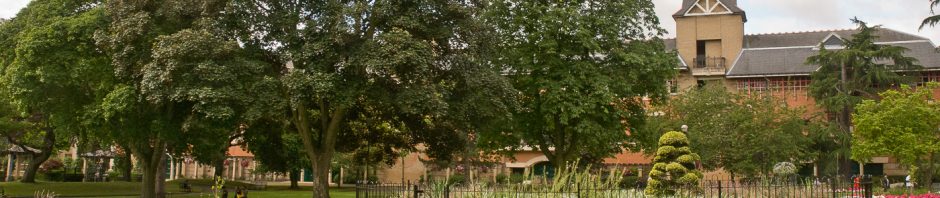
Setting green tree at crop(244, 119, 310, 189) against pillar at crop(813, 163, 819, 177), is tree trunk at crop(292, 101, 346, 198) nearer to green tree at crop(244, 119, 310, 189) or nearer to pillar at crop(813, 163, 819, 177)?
green tree at crop(244, 119, 310, 189)

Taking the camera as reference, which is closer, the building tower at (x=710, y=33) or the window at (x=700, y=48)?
the building tower at (x=710, y=33)

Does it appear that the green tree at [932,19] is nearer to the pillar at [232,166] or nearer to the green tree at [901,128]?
the green tree at [901,128]

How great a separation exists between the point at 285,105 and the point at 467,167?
23.3 m

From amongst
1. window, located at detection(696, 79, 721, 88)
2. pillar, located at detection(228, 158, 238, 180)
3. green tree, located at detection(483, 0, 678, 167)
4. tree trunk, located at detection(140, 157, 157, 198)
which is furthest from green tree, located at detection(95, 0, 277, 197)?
pillar, located at detection(228, 158, 238, 180)

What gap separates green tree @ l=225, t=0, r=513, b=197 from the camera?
23.1 m

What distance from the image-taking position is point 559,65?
29359 millimetres

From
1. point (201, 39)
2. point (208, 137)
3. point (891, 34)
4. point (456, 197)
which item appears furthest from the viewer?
→ point (891, 34)

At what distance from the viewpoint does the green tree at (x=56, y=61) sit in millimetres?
25766

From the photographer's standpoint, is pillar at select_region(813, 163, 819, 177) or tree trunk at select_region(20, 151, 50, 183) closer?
tree trunk at select_region(20, 151, 50, 183)

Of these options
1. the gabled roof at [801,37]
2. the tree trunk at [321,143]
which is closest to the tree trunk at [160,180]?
the tree trunk at [321,143]

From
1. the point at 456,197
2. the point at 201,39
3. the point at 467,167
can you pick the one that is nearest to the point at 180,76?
the point at 201,39

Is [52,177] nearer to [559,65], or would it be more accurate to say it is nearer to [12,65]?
[12,65]

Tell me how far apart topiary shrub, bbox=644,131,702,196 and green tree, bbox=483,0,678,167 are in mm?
6594

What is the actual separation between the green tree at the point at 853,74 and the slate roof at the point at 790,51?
4386 mm
